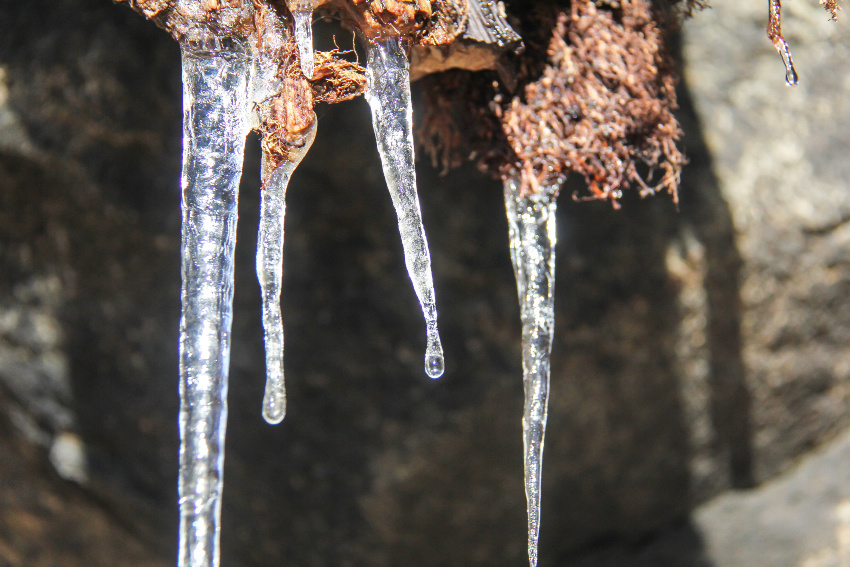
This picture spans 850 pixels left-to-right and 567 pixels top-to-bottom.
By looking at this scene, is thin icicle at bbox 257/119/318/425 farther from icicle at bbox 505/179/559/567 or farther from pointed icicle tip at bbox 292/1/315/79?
icicle at bbox 505/179/559/567

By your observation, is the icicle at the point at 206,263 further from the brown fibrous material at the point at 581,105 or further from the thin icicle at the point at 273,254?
the brown fibrous material at the point at 581,105

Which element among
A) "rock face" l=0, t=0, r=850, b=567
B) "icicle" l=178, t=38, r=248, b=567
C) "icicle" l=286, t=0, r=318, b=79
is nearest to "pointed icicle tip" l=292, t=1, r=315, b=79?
"icicle" l=286, t=0, r=318, b=79

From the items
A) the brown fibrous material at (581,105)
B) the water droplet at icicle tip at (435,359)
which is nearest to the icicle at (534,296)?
the brown fibrous material at (581,105)

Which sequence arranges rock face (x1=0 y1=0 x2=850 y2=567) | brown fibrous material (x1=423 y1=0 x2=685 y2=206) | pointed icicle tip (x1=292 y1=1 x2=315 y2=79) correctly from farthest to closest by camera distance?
rock face (x1=0 y1=0 x2=850 y2=567) < brown fibrous material (x1=423 y1=0 x2=685 y2=206) < pointed icicle tip (x1=292 y1=1 x2=315 y2=79)

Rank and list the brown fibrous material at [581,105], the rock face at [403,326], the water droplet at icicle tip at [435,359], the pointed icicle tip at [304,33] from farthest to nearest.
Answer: the rock face at [403,326] < the brown fibrous material at [581,105] < the water droplet at icicle tip at [435,359] < the pointed icicle tip at [304,33]

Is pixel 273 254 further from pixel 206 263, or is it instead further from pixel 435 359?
pixel 435 359

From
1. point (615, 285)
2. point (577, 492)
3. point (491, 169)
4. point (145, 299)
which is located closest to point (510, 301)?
point (615, 285)
